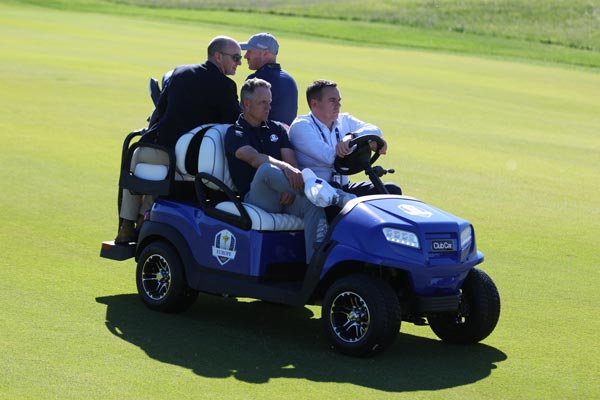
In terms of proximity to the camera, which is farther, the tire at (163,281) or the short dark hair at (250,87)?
the tire at (163,281)

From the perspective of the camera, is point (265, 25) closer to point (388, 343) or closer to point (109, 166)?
point (109, 166)

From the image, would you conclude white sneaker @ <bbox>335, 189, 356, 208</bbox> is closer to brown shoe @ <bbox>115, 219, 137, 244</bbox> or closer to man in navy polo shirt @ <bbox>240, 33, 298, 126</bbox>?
man in navy polo shirt @ <bbox>240, 33, 298, 126</bbox>

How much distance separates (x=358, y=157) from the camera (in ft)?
24.8

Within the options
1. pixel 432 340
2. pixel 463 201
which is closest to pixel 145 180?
pixel 432 340

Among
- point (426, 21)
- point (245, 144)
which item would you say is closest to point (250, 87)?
point (245, 144)

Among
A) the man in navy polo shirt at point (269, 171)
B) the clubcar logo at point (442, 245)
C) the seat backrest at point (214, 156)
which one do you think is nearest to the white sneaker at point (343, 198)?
the man in navy polo shirt at point (269, 171)

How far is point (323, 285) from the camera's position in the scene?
7.20 meters

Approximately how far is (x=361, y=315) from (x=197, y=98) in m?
2.11

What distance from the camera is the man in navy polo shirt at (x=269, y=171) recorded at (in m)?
7.29

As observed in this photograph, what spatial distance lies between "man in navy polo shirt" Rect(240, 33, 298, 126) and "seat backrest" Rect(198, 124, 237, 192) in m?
1.07

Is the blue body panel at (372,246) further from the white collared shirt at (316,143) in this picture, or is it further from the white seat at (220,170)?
the white collared shirt at (316,143)

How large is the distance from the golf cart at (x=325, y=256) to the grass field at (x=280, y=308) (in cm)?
21

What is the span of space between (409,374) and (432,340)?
0.92 m

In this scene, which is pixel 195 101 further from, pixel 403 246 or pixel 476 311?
pixel 476 311
